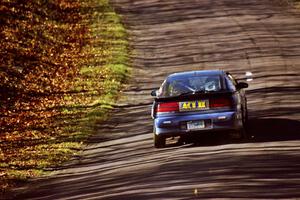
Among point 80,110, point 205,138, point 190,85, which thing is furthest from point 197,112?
point 80,110

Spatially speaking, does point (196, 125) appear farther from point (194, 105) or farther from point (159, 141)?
point (159, 141)

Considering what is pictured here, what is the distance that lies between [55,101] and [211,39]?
13.5 m

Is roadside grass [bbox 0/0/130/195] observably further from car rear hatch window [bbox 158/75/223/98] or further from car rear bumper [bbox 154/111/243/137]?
car rear hatch window [bbox 158/75/223/98]

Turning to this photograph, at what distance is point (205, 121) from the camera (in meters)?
20.3

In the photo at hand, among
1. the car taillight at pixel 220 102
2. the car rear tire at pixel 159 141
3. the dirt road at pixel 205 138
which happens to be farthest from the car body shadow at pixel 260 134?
the car taillight at pixel 220 102

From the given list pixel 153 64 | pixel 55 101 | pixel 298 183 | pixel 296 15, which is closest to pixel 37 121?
pixel 55 101

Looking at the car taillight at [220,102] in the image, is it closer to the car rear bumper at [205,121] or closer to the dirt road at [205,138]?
the car rear bumper at [205,121]

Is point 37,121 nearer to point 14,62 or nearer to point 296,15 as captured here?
point 14,62

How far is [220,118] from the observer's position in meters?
20.2

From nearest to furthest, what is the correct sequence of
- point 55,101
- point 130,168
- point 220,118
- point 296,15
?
1. point 130,168
2. point 220,118
3. point 55,101
4. point 296,15

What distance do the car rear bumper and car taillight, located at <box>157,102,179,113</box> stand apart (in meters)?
0.15

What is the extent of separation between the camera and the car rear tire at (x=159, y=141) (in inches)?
823

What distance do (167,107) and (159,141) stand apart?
87 centimetres

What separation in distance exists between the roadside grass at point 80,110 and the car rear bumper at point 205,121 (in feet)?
8.26
